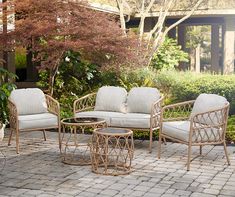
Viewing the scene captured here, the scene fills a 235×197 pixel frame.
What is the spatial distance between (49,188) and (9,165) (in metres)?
1.30

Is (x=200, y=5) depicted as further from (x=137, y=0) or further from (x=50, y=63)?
(x=50, y=63)

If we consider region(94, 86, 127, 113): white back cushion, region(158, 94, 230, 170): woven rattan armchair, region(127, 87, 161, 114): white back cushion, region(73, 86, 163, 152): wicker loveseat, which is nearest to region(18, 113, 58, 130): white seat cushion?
region(73, 86, 163, 152): wicker loveseat

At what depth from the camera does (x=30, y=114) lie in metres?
7.39

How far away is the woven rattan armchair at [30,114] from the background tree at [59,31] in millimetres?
1501

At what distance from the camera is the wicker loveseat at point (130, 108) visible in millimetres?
7023

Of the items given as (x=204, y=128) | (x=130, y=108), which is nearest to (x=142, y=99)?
(x=130, y=108)

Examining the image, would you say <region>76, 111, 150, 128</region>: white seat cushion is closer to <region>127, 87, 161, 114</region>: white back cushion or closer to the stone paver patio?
<region>127, 87, 161, 114</region>: white back cushion

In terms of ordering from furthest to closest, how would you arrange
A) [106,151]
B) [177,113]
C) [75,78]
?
1. [75,78]
2. [177,113]
3. [106,151]

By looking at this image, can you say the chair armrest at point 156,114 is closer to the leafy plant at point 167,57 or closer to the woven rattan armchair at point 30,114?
the woven rattan armchair at point 30,114

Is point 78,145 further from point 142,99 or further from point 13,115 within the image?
point 142,99

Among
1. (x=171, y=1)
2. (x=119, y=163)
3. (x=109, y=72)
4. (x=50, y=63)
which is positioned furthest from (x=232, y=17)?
(x=119, y=163)

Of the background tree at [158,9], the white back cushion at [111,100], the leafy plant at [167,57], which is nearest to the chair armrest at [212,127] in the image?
the white back cushion at [111,100]

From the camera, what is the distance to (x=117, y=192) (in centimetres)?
486

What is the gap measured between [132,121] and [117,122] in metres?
0.27
